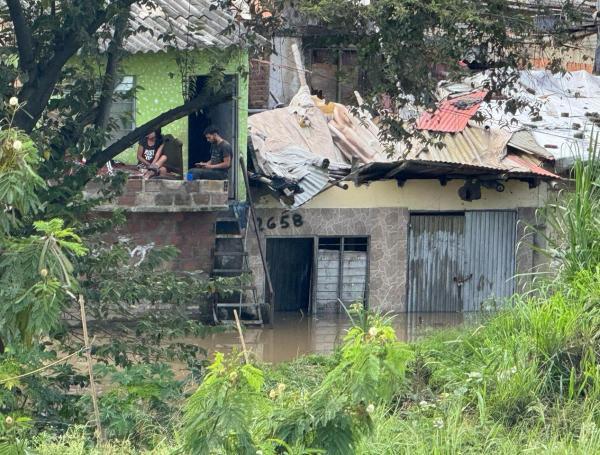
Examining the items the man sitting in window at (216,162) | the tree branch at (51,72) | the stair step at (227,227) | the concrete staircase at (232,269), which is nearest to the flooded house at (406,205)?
the stair step at (227,227)

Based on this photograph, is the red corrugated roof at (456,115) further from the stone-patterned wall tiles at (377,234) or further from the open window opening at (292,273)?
the open window opening at (292,273)

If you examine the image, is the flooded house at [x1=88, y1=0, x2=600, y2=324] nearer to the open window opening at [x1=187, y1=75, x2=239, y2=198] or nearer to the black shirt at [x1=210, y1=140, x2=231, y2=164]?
the open window opening at [x1=187, y1=75, x2=239, y2=198]

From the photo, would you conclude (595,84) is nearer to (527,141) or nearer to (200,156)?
(527,141)

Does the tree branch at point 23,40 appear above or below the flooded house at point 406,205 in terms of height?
above

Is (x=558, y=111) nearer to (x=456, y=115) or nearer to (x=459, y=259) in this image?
(x=456, y=115)

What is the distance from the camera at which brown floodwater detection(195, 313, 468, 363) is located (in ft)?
48.5

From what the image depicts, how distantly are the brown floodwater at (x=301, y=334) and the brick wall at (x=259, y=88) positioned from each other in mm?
3650

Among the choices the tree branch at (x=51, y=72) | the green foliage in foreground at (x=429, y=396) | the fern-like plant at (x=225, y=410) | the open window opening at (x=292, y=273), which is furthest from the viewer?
the open window opening at (x=292, y=273)

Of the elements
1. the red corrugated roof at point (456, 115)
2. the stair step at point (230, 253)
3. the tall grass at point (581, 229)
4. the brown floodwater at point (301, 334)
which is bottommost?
the brown floodwater at point (301, 334)

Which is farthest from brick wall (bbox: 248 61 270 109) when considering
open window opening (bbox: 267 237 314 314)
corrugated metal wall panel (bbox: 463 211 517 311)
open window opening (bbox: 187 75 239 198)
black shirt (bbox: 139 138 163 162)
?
Answer: corrugated metal wall panel (bbox: 463 211 517 311)

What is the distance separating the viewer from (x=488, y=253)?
18.8 m

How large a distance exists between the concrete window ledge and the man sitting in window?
321mm

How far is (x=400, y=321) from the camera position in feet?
57.4

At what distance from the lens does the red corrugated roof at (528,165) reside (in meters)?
17.5
